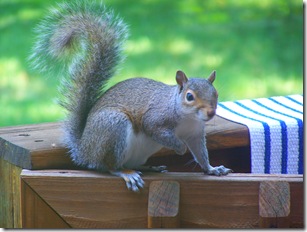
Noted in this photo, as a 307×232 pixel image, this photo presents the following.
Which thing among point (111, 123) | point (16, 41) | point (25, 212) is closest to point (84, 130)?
point (111, 123)

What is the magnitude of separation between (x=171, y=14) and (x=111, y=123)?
314 cm

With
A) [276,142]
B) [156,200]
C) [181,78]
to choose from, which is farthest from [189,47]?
[156,200]

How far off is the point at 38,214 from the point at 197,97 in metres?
0.50

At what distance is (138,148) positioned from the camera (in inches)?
88.9

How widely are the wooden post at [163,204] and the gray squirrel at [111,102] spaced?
5 centimetres

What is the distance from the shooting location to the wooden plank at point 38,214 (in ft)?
7.16

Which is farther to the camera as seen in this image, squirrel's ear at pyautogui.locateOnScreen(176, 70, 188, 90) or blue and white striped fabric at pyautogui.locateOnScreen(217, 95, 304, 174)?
blue and white striped fabric at pyautogui.locateOnScreen(217, 95, 304, 174)

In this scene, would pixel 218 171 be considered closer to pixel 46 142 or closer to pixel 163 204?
pixel 163 204

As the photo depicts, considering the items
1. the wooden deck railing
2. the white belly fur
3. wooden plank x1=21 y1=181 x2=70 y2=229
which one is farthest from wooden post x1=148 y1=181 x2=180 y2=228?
wooden plank x1=21 y1=181 x2=70 y2=229

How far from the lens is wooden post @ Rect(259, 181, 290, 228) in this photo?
210cm

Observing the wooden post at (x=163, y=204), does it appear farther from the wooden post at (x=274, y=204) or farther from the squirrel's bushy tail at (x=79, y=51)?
the squirrel's bushy tail at (x=79, y=51)

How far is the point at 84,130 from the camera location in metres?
2.32

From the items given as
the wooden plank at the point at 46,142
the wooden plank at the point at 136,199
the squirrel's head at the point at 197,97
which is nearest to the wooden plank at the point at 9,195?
the wooden plank at the point at 46,142

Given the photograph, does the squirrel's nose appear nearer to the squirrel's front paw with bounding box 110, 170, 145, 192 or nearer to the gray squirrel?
the gray squirrel
